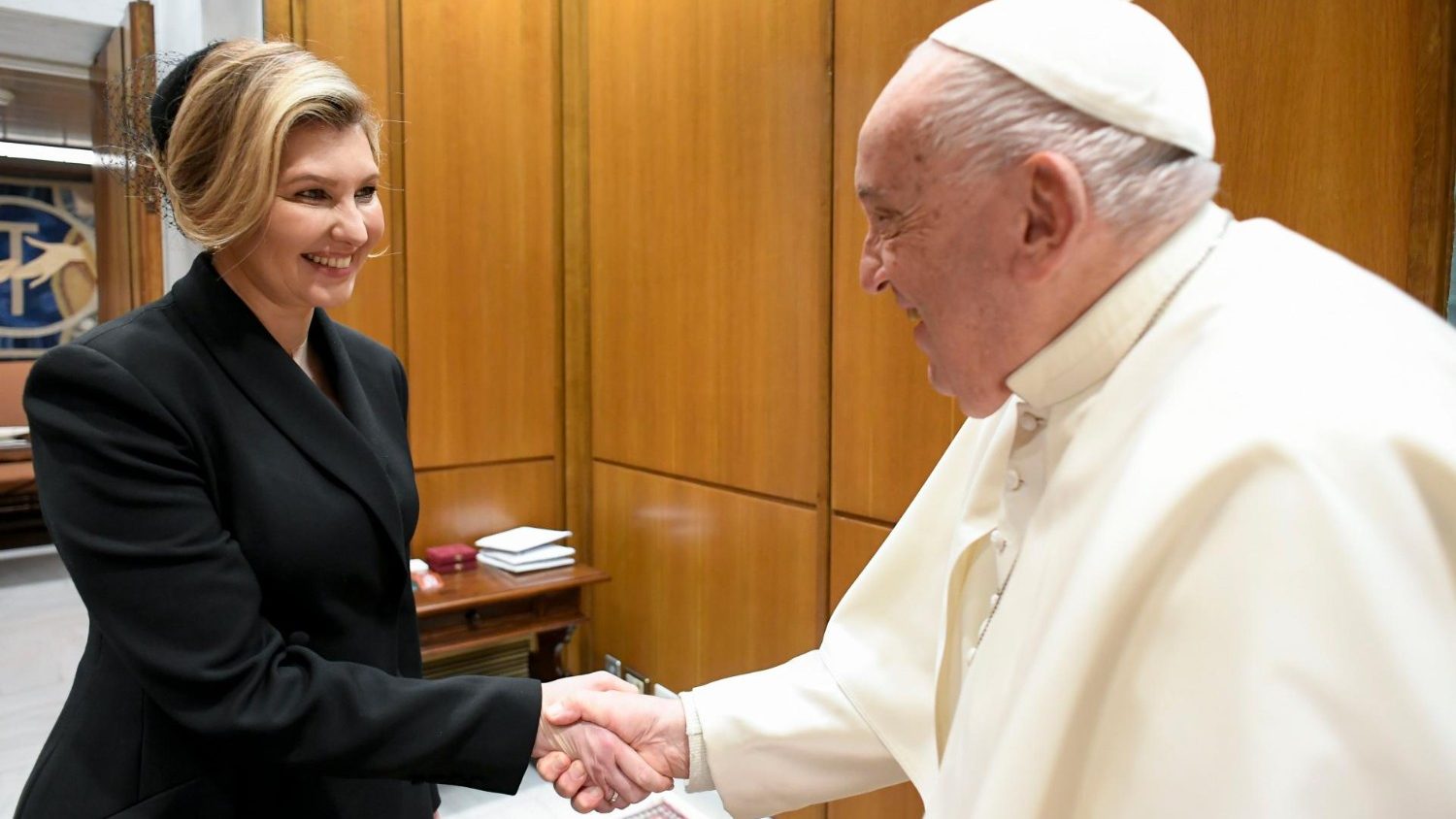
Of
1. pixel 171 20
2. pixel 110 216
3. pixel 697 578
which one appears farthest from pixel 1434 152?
pixel 110 216

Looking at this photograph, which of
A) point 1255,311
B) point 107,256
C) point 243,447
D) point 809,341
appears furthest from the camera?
point 107,256

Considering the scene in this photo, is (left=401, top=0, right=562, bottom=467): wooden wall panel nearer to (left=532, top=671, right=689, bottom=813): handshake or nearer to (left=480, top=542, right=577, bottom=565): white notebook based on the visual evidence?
(left=480, top=542, right=577, bottom=565): white notebook

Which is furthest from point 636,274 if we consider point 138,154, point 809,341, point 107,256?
point 107,256

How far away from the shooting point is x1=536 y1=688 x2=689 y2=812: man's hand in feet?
5.01

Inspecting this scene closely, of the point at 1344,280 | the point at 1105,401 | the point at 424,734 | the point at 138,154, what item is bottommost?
the point at 424,734

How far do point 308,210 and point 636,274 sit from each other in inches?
87.4

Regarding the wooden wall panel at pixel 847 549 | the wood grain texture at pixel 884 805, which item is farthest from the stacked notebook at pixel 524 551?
the wood grain texture at pixel 884 805

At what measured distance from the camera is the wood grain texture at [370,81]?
3373mm

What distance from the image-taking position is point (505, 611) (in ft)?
11.4

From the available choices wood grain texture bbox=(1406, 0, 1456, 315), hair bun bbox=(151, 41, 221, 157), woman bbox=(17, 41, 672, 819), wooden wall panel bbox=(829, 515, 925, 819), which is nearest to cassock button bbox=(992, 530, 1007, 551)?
woman bbox=(17, 41, 672, 819)

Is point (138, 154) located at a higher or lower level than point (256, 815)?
higher

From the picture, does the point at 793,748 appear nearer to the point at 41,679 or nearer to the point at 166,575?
the point at 166,575

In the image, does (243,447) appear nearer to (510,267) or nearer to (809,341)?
(809,341)

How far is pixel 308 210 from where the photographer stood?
144 cm
